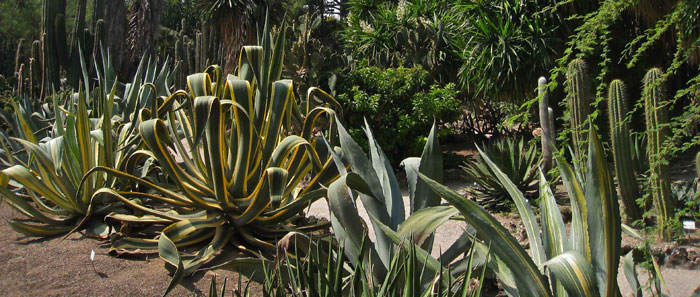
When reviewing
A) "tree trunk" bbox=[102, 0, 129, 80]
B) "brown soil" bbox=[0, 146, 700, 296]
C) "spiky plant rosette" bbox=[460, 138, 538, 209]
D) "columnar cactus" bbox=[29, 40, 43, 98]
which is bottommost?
"spiky plant rosette" bbox=[460, 138, 538, 209]

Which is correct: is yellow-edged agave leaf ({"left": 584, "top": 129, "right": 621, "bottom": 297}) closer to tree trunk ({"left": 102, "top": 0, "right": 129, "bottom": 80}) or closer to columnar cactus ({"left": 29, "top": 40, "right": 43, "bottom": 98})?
columnar cactus ({"left": 29, "top": 40, "right": 43, "bottom": 98})

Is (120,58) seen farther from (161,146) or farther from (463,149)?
(161,146)

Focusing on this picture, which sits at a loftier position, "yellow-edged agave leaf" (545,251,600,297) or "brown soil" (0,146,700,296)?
"yellow-edged agave leaf" (545,251,600,297)

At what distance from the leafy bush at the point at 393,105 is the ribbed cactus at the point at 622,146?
3.59 m

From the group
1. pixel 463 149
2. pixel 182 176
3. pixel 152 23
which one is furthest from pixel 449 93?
pixel 152 23

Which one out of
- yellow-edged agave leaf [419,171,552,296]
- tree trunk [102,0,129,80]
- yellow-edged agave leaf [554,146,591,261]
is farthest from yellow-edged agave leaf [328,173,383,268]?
tree trunk [102,0,129,80]

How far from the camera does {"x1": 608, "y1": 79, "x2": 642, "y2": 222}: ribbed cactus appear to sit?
493 cm

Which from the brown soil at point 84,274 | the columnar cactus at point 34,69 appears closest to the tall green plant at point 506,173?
the brown soil at point 84,274

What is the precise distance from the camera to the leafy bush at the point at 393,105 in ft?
27.8

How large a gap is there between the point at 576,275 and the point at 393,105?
715 centimetres

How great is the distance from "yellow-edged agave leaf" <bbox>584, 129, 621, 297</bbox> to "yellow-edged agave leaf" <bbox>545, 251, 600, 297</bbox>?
18cm

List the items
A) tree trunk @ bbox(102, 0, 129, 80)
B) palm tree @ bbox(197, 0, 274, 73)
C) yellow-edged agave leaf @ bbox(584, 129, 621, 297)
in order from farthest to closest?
palm tree @ bbox(197, 0, 274, 73), tree trunk @ bbox(102, 0, 129, 80), yellow-edged agave leaf @ bbox(584, 129, 621, 297)

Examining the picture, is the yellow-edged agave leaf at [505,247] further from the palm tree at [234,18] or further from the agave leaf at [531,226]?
the palm tree at [234,18]

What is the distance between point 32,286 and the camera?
3182mm
